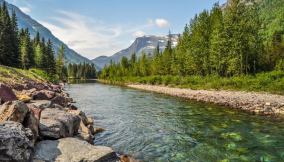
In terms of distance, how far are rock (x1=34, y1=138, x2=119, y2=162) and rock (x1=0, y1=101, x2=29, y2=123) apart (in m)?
1.34

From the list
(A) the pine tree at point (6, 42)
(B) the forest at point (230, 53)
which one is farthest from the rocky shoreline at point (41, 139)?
(A) the pine tree at point (6, 42)

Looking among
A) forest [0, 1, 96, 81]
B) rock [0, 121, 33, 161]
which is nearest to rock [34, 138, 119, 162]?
rock [0, 121, 33, 161]

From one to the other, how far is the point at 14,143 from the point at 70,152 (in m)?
2.48

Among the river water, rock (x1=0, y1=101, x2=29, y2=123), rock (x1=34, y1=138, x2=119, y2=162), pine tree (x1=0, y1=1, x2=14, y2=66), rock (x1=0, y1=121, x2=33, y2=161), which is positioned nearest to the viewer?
rock (x1=0, y1=121, x2=33, y2=161)

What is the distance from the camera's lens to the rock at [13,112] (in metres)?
10.7

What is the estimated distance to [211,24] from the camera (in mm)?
67562

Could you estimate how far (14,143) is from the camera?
863 cm

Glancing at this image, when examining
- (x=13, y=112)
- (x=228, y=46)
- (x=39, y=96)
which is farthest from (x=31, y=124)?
(x=228, y=46)

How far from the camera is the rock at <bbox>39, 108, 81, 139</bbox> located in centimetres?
1229

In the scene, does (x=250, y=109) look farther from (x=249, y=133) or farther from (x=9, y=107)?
(x=9, y=107)

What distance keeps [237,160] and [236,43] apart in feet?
143

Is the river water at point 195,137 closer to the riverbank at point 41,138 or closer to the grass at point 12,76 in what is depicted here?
the riverbank at point 41,138

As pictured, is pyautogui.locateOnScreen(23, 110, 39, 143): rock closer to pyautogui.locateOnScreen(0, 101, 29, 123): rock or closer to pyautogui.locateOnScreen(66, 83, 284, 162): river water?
pyautogui.locateOnScreen(0, 101, 29, 123): rock

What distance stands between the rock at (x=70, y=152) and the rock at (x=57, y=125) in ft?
2.45
